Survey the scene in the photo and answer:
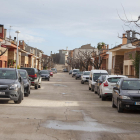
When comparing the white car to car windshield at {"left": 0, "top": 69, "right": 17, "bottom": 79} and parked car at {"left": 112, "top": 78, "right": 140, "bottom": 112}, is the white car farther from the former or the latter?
car windshield at {"left": 0, "top": 69, "right": 17, "bottom": 79}

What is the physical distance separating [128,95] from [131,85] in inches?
47.0

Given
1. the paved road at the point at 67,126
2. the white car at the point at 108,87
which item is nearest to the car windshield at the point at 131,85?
the paved road at the point at 67,126

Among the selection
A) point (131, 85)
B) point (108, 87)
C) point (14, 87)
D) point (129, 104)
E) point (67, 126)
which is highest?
point (131, 85)

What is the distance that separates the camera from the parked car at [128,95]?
38.5 feet

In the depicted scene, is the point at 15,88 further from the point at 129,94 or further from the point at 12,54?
the point at 12,54

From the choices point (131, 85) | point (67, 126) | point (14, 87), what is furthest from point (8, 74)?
point (67, 126)

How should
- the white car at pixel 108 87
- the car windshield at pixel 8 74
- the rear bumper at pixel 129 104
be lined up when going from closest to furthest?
1. the rear bumper at pixel 129 104
2. the car windshield at pixel 8 74
3. the white car at pixel 108 87

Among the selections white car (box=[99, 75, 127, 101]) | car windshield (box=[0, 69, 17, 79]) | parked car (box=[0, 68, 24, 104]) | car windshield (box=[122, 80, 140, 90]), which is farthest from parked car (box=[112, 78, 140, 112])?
car windshield (box=[0, 69, 17, 79])

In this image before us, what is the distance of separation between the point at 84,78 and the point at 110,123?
94.0 feet

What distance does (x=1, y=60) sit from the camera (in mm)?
46188

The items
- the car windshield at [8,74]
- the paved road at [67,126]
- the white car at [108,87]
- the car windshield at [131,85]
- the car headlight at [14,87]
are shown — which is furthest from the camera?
the white car at [108,87]

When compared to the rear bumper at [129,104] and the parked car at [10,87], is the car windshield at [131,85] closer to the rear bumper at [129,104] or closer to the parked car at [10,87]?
the rear bumper at [129,104]

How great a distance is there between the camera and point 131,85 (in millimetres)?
12961

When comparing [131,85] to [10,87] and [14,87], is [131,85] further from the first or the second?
[10,87]
